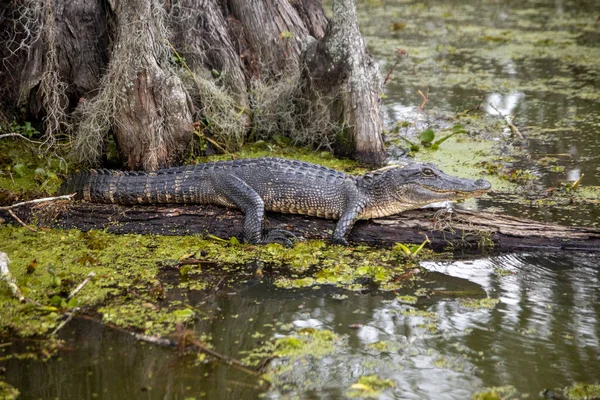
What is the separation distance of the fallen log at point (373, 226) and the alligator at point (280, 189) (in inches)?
3.8

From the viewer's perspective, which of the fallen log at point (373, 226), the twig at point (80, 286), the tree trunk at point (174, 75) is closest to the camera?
the twig at point (80, 286)

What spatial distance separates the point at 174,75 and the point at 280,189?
1.81m

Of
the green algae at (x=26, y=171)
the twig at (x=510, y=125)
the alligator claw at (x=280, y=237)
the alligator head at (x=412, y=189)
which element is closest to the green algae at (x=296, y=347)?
the alligator claw at (x=280, y=237)

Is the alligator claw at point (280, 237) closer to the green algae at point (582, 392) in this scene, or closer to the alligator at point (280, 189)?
the alligator at point (280, 189)

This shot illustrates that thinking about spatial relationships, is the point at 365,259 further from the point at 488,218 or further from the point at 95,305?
the point at 95,305

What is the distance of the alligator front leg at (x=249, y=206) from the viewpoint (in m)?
5.61

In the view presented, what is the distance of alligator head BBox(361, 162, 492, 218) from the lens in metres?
5.68

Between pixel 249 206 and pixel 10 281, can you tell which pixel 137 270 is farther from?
pixel 249 206

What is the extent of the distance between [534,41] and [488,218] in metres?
8.31

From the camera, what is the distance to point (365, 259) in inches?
211

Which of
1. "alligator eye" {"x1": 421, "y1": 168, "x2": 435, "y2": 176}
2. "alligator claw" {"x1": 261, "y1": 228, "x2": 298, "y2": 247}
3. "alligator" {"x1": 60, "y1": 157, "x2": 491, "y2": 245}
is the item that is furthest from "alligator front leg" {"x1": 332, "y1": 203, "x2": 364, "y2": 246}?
"alligator eye" {"x1": 421, "y1": 168, "x2": 435, "y2": 176}

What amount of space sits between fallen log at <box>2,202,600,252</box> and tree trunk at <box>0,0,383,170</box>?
1.02m

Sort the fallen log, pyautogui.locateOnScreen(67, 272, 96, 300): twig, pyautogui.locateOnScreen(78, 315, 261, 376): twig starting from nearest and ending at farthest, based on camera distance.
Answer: pyautogui.locateOnScreen(78, 315, 261, 376): twig, pyautogui.locateOnScreen(67, 272, 96, 300): twig, the fallen log

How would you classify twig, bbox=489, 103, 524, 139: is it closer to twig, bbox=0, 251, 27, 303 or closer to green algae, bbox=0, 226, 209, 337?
green algae, bbox=0, 226, 209, 337
